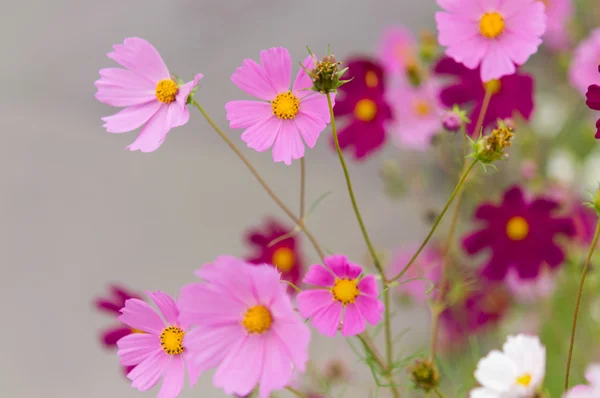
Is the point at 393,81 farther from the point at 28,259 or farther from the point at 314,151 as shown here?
the point at 28,259

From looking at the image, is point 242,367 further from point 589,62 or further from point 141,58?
point 589,62

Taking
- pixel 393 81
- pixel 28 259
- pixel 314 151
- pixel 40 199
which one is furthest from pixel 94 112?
pixel 393 81

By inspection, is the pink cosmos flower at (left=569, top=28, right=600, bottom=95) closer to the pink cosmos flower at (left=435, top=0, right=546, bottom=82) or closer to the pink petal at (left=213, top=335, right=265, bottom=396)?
the pink cosmos flower at (left=435, top=0, right=546, bottom=82)

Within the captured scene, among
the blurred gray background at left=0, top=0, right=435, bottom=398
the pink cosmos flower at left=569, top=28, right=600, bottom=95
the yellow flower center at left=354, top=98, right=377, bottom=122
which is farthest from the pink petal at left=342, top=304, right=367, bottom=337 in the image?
the blurred gray background at left=0, top=0, right=435, bottom=398

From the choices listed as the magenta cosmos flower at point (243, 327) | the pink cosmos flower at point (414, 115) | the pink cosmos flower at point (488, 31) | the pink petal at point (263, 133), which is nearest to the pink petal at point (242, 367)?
the magenta cosmos flower at point (243, 327)

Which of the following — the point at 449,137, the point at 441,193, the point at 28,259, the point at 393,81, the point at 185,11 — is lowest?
the point at 449,137

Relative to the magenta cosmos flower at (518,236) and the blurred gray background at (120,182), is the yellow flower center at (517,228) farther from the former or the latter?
the blurred gray background at (120,182)
